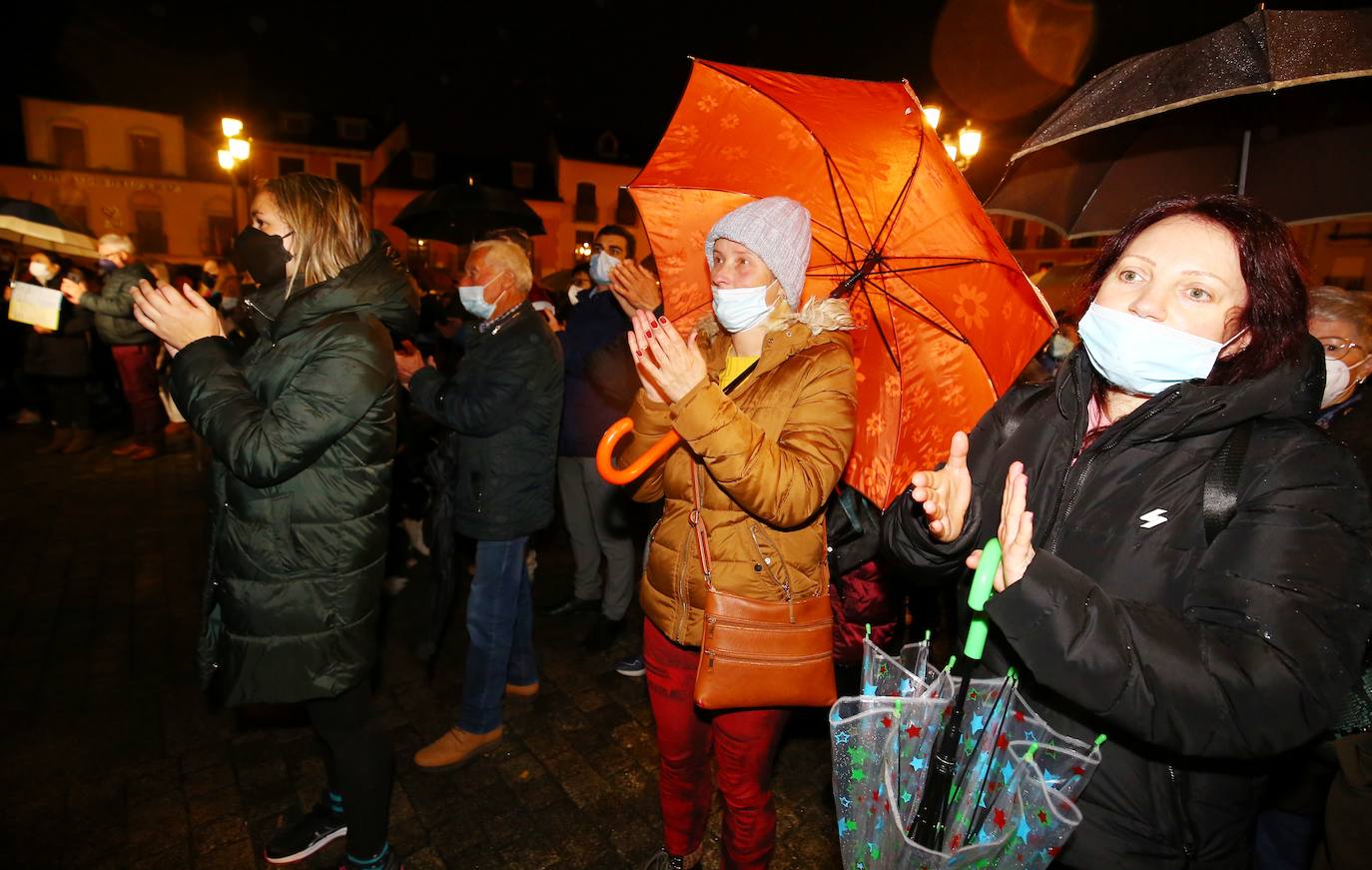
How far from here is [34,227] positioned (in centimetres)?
503

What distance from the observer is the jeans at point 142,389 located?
8305 millimetres

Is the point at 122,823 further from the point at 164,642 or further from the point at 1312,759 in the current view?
the point at 1312,759

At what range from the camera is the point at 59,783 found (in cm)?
→ 311

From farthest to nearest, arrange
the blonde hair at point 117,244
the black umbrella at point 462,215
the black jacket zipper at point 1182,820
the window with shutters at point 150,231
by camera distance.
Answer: the window with shutters at point 150,231
the black umbrella at point 462,215
the blonde hair at point 117,244
the black jacket zipper at point 1182,820

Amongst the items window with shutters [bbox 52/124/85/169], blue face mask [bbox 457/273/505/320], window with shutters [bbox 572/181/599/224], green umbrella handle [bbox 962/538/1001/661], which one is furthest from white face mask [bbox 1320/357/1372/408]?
window with shutters [bbox 52/124/85/169]

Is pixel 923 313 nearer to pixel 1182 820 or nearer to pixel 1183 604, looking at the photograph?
pixel 1183 604

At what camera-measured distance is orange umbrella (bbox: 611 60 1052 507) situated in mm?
2299

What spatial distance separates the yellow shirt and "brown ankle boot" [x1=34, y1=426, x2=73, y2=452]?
9906 millimetres

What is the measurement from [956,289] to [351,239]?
215cm

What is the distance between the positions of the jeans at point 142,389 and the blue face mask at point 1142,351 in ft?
33.5

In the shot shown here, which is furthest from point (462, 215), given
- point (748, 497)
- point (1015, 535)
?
point (1015, 535)

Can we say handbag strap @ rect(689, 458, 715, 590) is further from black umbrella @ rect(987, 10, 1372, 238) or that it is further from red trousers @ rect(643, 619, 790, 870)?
black umbrella @ rect(987, 10, 1372, 238)

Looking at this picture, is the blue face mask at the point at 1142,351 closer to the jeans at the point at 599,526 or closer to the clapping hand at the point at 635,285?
the clapping hand at the point at 635,285

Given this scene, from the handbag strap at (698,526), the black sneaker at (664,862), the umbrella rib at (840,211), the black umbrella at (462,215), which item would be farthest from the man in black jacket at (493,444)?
the black umbrella at (462,215)
